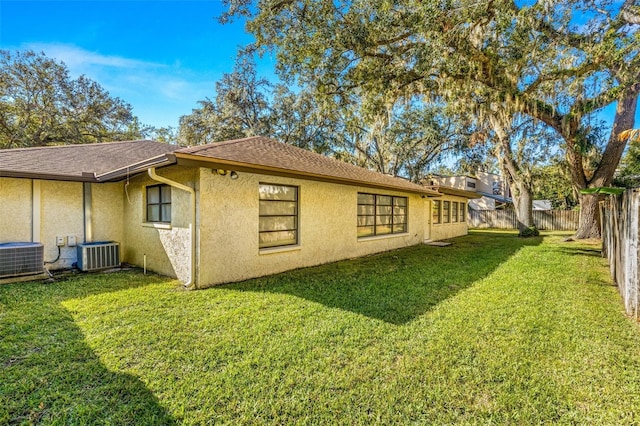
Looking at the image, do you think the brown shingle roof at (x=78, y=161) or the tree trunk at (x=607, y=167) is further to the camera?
the tree trunk at (x=607, y=167)

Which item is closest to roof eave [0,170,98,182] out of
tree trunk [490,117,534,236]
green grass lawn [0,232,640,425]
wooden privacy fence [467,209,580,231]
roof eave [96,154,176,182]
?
roof eave [96,154,176,182]

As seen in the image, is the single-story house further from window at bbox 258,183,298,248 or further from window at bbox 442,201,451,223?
window at bbox 442,201,451,223

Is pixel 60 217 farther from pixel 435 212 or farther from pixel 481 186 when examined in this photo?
pixel 481 186

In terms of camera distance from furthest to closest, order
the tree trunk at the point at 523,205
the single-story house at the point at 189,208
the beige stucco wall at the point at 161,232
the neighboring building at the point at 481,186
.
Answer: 1. the neighboring building at the point at 481,186
2. the tree trunk at the point at 523,205
3. the beige stucco wall at the point at 161,232
4. the single-story house at the point at 189,208

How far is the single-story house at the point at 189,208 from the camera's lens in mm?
5688

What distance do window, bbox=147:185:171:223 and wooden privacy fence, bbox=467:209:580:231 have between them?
24.1 m

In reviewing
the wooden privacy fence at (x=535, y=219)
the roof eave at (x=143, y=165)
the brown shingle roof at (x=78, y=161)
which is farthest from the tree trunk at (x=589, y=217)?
the brown shingle roof at (x=78, y=161)

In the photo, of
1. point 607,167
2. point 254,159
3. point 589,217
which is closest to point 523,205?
point 589,217

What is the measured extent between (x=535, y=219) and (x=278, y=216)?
22.5m

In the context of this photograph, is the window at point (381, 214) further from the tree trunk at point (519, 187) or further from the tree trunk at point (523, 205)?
the tree trunk at point (523, 205)

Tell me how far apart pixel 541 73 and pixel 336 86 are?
5.93 m

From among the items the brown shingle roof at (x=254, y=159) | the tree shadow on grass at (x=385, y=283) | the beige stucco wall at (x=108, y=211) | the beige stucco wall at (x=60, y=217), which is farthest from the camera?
the beige stucco wall at (x=108, y=211)

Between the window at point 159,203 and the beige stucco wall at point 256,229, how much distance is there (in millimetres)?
1572

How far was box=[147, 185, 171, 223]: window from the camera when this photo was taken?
665 cm
